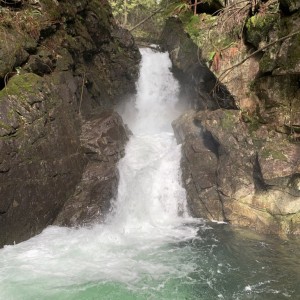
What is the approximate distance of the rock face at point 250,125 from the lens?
8789 millimetres

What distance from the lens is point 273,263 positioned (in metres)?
7.42

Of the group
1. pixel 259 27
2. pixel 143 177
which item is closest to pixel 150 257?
pixel 143 177

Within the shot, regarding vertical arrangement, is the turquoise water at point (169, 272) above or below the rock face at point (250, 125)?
below

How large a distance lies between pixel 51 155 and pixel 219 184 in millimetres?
4851

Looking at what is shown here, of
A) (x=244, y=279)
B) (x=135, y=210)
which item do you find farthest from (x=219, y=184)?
(x=244, y=279)

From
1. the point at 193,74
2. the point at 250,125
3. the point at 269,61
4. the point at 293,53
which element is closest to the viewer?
the point at 293,53

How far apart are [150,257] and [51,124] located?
4.46 m

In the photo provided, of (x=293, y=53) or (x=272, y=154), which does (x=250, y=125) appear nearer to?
(x=272, y=154)

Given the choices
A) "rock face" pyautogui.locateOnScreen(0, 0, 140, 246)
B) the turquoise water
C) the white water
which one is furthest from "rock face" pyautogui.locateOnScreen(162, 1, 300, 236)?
"rock face" pyautogui.locateOnScreen(0, 0, 140, 246)

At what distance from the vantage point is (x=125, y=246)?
828 centimetres

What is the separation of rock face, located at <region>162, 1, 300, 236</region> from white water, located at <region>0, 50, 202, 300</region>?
3.13 feet

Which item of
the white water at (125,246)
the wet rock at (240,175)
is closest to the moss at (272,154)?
the wet rock at (240,175)

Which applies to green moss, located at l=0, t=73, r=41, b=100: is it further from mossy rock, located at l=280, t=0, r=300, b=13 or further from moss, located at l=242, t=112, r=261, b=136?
mossy rock, located at l=280, t=0, r=300, b=13

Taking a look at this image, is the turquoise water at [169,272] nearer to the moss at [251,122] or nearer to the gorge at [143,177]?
the gorge at [143,177]
